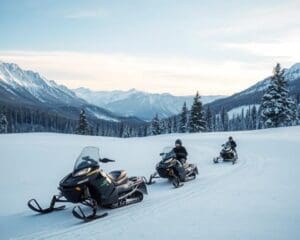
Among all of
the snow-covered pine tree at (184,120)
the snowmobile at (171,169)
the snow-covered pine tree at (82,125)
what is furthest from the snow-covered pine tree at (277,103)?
the snowmobile at (171,169)

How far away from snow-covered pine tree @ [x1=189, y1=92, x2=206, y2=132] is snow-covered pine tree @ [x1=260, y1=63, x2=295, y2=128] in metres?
9.74

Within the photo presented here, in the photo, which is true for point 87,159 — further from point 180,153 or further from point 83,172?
point 180,153

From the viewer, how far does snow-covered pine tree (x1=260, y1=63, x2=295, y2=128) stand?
155ft

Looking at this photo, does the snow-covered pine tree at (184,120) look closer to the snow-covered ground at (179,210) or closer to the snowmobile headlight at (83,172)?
the snow-covered ground at (179,210)

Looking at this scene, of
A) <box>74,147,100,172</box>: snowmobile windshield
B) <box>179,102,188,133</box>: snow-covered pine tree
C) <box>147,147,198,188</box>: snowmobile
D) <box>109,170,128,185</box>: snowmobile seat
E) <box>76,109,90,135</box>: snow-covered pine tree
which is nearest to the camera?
<box>74,147,100,172</box>: snowmobile windshield

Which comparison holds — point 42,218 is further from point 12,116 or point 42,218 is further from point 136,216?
point 12,116

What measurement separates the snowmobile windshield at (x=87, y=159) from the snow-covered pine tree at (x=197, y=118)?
150ft

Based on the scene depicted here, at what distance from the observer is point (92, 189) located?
8.92m

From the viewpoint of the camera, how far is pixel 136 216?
865cm

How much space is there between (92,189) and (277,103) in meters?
42.2

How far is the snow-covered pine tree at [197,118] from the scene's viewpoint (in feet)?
179

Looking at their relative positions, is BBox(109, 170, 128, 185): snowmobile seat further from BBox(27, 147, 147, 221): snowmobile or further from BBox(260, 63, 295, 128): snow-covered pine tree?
BBox(260, 63, 295, 128): snow-covered pine tree

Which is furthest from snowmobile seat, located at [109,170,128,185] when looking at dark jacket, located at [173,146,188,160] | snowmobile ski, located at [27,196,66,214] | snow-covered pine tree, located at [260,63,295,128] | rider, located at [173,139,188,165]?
snow-covered pine tree, located at [260,63,295,128]

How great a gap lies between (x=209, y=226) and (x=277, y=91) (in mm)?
43202
